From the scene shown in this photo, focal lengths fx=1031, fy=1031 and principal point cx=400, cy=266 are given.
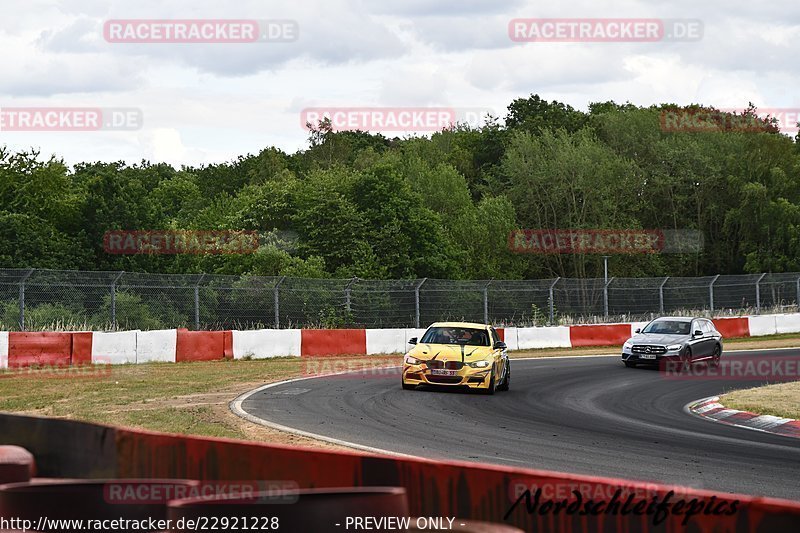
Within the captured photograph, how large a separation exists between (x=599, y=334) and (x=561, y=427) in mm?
21557

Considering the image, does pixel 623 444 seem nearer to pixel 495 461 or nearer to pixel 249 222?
pixel 495 461

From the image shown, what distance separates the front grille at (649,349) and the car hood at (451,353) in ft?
24.5

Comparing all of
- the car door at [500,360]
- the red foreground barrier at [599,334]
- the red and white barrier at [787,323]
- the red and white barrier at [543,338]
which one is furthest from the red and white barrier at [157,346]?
the red and white barrier at [787,323]

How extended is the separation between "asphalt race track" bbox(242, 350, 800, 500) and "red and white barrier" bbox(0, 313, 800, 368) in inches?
229

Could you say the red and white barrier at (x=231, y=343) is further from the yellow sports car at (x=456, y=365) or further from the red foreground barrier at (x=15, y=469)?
the red foreground barrier at (x=15, y=469)

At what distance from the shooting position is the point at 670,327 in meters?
25.9

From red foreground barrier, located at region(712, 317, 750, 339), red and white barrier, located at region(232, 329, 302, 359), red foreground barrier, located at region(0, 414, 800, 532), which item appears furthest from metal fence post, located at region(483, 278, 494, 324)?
red foreground barrier, located at region(0, 414, 800, 532)

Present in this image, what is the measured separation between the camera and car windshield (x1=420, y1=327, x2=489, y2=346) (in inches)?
759

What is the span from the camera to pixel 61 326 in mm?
25453

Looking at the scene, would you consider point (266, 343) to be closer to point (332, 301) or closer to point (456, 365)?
point (332, 301)

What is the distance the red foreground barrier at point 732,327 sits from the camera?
3775cm

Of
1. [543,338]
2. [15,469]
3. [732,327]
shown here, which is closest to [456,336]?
[15,469]

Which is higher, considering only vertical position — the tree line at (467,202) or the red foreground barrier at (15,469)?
the tree line at (467,202)

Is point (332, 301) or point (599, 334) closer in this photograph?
point (332, 301)
